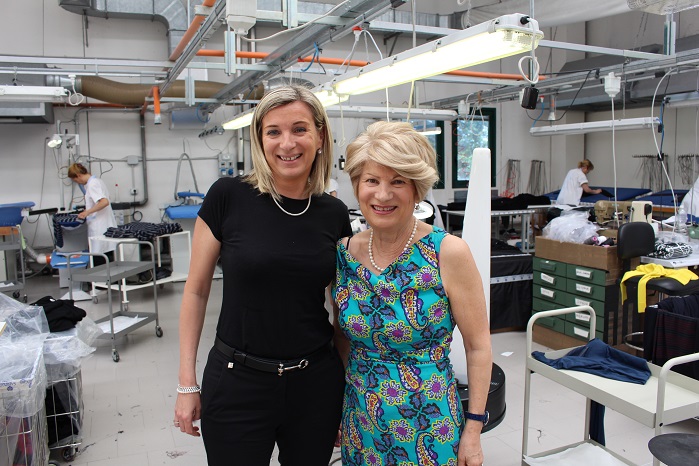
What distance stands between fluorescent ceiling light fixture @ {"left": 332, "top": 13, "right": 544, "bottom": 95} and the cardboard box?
6.65 ft

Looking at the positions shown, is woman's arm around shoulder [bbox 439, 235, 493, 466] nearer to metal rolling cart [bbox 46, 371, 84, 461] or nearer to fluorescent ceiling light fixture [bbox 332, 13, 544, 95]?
fluorescent ceiling light fixture [bbox 332, 13, 544, 95]

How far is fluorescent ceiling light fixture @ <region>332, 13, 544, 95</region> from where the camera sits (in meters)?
1.78

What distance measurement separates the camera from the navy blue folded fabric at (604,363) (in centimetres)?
203

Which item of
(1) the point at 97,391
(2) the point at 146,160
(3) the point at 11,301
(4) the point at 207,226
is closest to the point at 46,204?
(2) the point at 146,160

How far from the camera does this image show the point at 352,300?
4.33ft

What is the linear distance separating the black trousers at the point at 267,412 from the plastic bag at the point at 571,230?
321cm

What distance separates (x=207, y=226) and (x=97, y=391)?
2.79 m

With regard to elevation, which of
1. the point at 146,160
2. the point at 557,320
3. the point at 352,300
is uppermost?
the point at 146,160

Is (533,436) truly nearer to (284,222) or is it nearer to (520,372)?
(520,372)

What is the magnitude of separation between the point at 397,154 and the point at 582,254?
123 inches

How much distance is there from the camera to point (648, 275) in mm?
3473

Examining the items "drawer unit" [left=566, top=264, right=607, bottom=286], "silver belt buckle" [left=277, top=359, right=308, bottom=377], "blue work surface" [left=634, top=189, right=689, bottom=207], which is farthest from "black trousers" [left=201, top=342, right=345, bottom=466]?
"blue work surface" [left=634, top=189, right=689, bottom=207]

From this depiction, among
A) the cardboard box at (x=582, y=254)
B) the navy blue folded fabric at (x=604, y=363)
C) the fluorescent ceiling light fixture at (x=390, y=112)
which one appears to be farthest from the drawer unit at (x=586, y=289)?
the fluorescent ceiling light fixture at (x=390, y=112)

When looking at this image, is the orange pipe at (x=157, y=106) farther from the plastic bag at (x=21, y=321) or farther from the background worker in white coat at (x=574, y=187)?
the background worker in white coat at (x=574, y=187)
